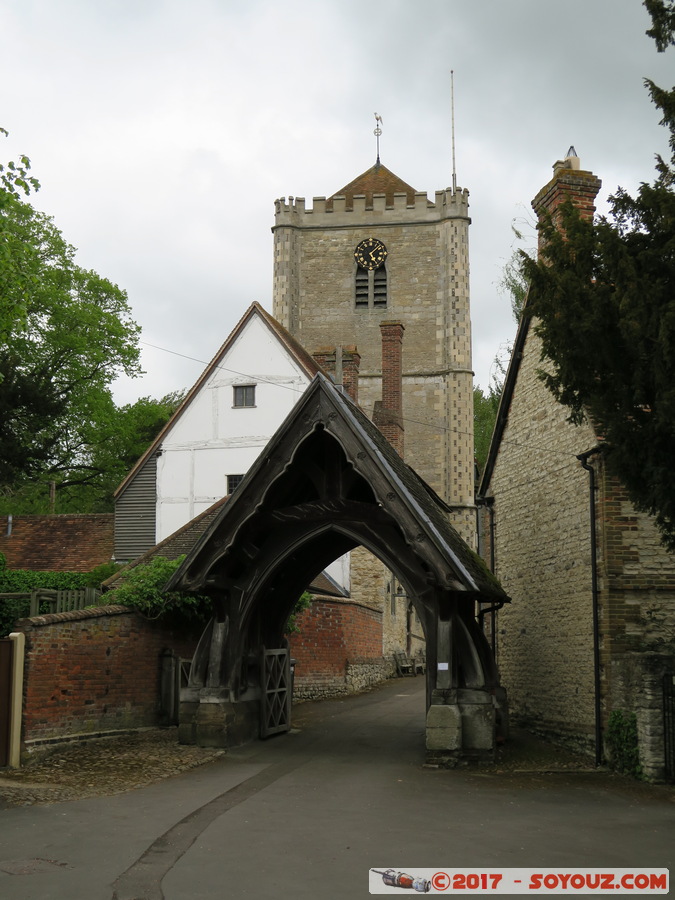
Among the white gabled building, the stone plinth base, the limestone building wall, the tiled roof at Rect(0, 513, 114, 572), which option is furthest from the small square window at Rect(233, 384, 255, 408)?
the stone plinth base

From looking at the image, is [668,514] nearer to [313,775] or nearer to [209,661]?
[313,775]

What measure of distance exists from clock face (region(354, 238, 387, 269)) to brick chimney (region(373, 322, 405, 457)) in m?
14.0

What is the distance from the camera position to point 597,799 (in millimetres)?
11180

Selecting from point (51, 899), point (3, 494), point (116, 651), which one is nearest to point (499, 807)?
point (51, 899)

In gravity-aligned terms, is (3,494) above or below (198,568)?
above

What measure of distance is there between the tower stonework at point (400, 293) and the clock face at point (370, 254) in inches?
4.7

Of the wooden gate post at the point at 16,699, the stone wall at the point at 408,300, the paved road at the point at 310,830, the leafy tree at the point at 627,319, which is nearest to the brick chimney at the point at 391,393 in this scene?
the stone wall at the point at 408,300

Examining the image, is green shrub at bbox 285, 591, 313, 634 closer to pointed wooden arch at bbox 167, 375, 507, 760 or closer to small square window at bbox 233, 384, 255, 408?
pointed wooden arch at bbox 167, 375, 507, 760

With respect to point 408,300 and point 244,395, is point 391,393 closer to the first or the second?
point 244,395

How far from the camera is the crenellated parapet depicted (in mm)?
49719

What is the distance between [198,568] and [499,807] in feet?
18.9

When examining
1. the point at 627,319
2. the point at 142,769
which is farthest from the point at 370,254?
the point at 627,319

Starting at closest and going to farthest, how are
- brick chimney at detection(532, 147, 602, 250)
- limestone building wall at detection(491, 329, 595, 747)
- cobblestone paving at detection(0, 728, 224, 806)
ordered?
cobblestone paving at detection(0, 728, 224, 806)
limestone building wall at detection(491, 329, 595, 747)
brick chimney at detection(532, 147, 602, 250)

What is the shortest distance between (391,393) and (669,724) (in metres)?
23.5
